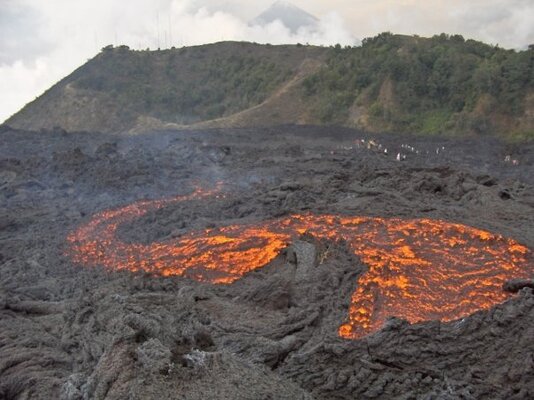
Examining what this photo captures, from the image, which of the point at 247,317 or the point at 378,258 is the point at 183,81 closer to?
the point at 378,258

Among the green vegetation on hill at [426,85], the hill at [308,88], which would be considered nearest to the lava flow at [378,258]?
the hill at [308,88]

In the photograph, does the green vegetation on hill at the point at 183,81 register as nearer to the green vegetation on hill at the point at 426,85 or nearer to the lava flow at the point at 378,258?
the green vegetation on hill at the point at 426,85

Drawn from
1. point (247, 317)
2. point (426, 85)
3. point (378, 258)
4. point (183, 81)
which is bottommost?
point (247, 317)

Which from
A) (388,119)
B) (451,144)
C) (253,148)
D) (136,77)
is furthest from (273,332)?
(136,77)

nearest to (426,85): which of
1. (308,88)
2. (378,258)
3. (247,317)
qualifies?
(308,88)

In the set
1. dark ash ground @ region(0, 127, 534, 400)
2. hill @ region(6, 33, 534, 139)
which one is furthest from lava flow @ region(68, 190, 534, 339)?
hill @ region(6, 33, 534, 139)

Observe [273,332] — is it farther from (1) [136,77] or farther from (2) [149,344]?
(1) [136,77]
